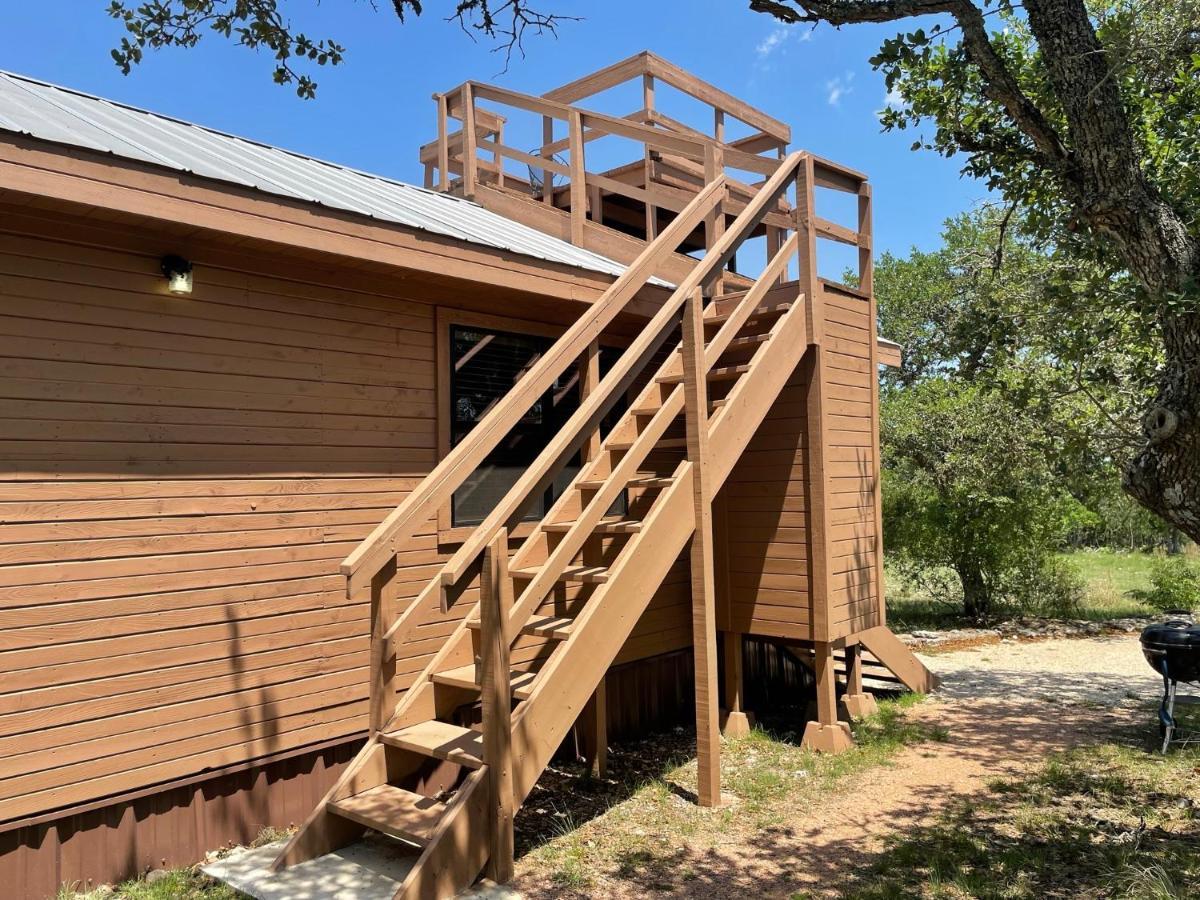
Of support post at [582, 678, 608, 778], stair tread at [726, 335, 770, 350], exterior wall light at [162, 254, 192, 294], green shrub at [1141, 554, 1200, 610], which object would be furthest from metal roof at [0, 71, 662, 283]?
green shrub at [1141, 554, 1200, 610]

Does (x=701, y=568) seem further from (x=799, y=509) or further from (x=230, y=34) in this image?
(x=230, y=34)

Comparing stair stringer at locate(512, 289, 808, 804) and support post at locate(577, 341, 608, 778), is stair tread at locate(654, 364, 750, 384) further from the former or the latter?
support post at locate(577, 341, 608, 778)

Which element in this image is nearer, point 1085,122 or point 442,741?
point 1085,122

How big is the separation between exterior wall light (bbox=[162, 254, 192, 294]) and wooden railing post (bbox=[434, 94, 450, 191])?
5.82 m

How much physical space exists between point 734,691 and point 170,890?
4489mm

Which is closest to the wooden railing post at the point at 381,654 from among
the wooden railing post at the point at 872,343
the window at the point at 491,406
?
the window at the point at 491,406

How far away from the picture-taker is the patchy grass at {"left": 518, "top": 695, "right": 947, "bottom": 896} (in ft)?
14.5

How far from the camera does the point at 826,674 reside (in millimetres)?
6777

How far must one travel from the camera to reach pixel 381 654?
4457 mm

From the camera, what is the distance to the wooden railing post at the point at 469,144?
9.22 metres

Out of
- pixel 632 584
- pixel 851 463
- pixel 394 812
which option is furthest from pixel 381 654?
pixel 851 463

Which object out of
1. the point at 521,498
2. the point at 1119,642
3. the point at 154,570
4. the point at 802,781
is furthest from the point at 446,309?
the point at 1119,642

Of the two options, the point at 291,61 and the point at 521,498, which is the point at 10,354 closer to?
the point at 291,61

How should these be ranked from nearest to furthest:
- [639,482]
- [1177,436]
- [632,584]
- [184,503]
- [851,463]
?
1. [1177,436]
2. [184,503]
3. [632,584]
4. [639,482]
5. [851,463]
